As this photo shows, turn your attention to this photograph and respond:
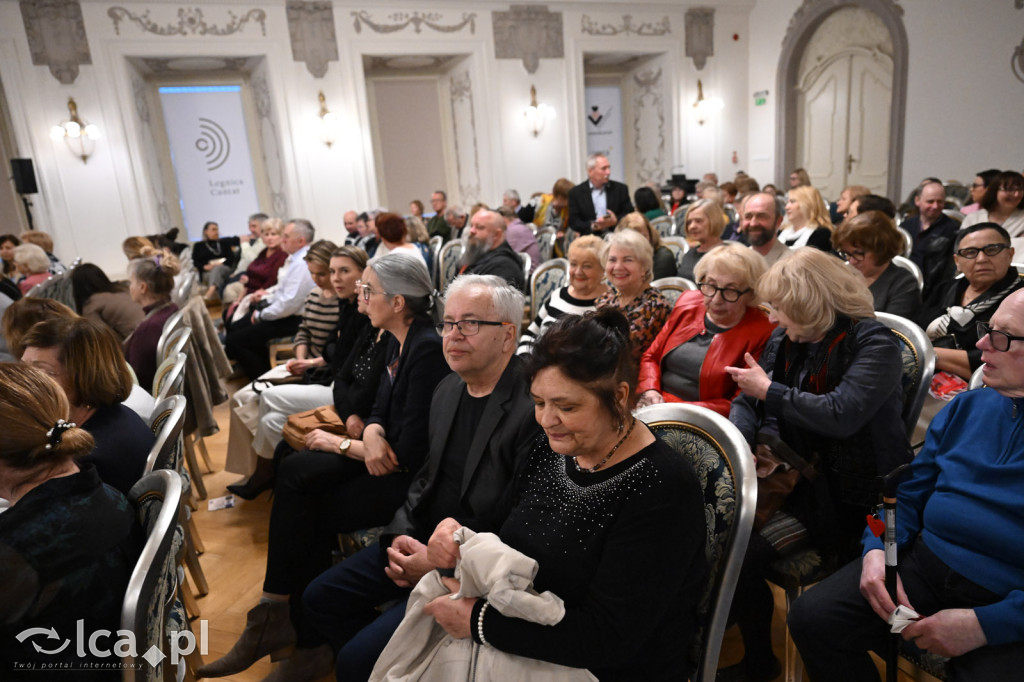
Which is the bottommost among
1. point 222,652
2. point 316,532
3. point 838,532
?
point 222,652

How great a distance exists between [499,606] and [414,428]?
1007 millimetres

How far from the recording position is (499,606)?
119cm

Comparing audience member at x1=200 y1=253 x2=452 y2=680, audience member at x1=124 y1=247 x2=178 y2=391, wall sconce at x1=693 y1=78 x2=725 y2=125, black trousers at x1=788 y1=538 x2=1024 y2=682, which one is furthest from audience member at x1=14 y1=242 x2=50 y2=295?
wall sconce at x1=693 y1=78 x2=725 y2=125

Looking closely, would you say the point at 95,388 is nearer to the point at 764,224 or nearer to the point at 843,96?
the point at 764,224

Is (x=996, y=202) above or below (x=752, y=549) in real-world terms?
above

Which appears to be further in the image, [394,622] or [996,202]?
[996,202]

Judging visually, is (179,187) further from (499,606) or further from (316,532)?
(499,606)

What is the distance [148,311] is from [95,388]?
2197 mm

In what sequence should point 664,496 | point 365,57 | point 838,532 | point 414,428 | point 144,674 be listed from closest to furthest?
point 664,496 < point 144,674 < point 838,532 < point 414,428 < point 365,57

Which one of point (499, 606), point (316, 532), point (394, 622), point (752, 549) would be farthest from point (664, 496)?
point (316, 532)

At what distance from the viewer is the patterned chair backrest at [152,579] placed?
123 centimetres

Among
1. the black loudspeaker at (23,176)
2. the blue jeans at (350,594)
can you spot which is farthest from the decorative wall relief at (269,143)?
the blue jeans at (350,594)

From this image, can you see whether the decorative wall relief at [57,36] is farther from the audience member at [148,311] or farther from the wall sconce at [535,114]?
the audience member at [148,311]

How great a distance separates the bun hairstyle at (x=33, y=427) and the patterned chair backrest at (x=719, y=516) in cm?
136
